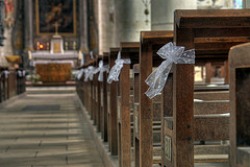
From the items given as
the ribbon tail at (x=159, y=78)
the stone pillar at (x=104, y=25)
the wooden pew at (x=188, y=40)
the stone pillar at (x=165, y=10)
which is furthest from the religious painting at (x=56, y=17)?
the wooden pew at (x=188, y=40)

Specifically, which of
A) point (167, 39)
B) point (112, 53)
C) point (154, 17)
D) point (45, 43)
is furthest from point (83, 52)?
point (167, 39)

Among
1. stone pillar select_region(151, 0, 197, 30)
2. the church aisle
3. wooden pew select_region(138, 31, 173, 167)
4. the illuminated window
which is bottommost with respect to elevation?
Result: the church aisle

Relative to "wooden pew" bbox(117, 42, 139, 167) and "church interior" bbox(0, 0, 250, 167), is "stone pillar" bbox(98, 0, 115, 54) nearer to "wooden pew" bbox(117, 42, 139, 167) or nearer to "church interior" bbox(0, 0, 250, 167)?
"church interior" bbox(0, 0, 250, 167)

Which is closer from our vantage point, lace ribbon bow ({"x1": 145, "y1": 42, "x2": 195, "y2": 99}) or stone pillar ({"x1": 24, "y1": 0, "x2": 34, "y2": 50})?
lace ribbon bow ({"x1": 145, "y1": 42, "x2": 195, "y2": 99})

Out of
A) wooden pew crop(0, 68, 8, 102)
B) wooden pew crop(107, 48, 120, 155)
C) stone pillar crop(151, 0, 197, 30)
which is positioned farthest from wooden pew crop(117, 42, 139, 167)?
wooden pew crop(0, 68, 8, 102)

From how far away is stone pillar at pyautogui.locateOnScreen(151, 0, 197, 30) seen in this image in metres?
7.95

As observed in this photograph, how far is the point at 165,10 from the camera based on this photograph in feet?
26.6

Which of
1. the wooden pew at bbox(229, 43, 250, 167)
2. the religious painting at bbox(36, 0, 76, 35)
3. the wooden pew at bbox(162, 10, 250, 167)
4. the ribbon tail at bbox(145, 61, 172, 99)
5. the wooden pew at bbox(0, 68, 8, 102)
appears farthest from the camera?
the religious painting at bbox(36, 0, 76, 35)

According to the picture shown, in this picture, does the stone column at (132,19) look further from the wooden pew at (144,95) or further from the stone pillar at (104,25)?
the stone pillar at (104,25)

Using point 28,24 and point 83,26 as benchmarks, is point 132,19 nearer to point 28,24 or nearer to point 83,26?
point 83,26

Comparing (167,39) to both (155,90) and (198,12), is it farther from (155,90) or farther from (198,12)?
(198,12)

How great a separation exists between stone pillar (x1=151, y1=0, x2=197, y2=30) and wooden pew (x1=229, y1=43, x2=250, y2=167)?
6.34 m

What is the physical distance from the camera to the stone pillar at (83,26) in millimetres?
30250

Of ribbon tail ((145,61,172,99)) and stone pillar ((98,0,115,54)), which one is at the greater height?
stone pillar ((98,0,115,54))
